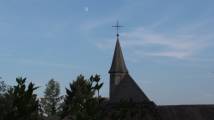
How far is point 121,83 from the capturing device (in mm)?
67938

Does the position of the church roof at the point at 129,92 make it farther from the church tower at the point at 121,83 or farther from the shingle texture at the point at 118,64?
the shingle texture at the point at 118,64

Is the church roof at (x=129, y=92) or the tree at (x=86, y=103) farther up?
the church roof at (x=129, y=92)

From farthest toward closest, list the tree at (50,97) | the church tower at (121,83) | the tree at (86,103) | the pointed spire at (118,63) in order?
the tree at (50,97)
the pointed spire at (118,63)
the church tower at (121,83)
the tree at (86,103)

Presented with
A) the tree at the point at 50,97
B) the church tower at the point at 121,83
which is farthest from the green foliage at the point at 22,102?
the tree at the point at 50,97

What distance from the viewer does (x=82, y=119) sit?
1009 inches

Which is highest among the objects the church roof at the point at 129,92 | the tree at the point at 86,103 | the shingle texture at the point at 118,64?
the shingle texture at the point at 118,64

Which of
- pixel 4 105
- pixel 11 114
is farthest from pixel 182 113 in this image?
pixel 11 114

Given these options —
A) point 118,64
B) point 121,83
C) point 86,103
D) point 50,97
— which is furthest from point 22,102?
point 50,97

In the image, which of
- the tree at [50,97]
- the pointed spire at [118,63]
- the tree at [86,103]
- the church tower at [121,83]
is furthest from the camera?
the tree at [50,97]

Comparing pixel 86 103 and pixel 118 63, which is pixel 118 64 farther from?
pixel 86 103

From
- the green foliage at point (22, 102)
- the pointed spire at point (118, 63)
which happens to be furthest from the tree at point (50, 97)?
the green foliage at point (22, 102)

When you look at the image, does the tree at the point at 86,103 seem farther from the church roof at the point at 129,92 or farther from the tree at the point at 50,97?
the tree at the point at 50,97

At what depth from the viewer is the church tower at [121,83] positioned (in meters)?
64.8

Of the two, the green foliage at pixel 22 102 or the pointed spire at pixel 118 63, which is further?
the pointed spire at pixel 118 63
